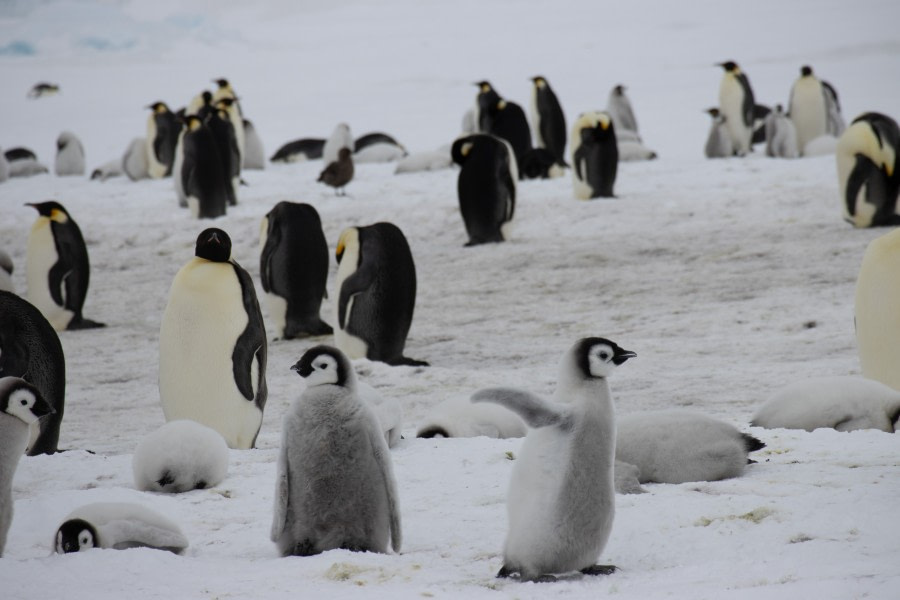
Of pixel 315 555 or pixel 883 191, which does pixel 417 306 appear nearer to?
pixel 883 191

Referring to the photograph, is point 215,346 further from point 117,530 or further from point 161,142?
point 161,142

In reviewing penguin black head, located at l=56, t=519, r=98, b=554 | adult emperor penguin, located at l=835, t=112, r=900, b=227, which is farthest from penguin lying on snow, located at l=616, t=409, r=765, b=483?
adult emperor penguin, located at l=835, t=112, r=900, b=227

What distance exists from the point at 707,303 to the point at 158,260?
5764 mm

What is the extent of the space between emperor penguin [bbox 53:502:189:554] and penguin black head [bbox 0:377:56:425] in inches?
11.4

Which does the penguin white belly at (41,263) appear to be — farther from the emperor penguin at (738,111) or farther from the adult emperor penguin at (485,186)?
the emperor penguin at (738,111)

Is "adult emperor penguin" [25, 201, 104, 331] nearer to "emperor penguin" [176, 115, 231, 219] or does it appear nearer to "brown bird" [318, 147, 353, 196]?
"emperor penguin" [176, 115, 231, 219]

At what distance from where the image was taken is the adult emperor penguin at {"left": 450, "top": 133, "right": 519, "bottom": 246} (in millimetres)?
10844

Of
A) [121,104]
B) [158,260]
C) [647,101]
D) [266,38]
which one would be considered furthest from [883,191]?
[266,38]

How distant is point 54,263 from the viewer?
827 centimetres

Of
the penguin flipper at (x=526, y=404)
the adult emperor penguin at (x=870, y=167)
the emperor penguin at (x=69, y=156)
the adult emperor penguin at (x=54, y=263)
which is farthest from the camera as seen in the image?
the emperor penguin at (x=69, y=156)

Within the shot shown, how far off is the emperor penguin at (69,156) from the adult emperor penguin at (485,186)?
7.92m

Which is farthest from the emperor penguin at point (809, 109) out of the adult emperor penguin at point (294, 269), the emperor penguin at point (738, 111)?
the adult emperor penguin at point (294, 269)

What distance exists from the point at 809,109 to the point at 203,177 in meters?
8.55

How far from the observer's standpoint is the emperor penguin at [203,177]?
12.2 m
